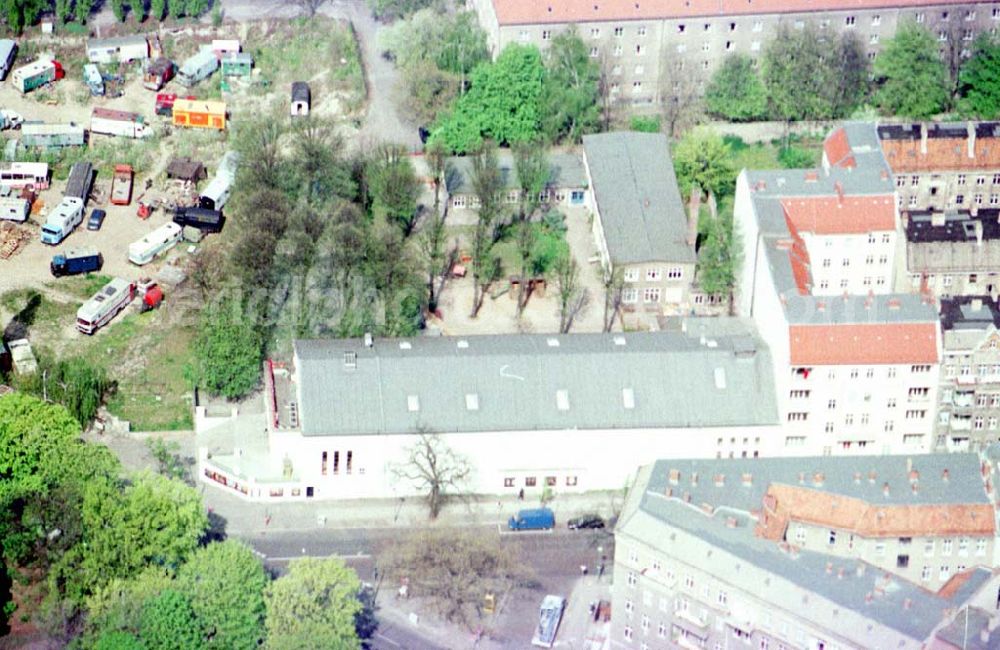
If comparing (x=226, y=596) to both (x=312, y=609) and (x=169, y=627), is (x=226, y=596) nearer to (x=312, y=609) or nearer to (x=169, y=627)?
(x=169, y=627)

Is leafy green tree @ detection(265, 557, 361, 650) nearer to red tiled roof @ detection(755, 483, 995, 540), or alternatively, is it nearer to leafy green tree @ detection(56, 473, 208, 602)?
leafy green tree @ detection(56, 473, 208, 602)

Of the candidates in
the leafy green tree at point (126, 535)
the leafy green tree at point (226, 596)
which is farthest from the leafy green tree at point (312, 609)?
the leafy green tree at point (126, 535)

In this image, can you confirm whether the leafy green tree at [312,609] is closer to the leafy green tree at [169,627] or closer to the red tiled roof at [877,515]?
the leafy green tree at [169,627]

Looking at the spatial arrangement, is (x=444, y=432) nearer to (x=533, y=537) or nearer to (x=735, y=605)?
(x=533, y=537)

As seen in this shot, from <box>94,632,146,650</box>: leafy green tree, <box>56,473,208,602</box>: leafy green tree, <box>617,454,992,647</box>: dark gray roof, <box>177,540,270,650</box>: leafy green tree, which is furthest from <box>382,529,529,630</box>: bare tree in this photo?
<box>94,632,146,650</box>: leafy green tree

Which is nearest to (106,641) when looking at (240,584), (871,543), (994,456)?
(240,584)
